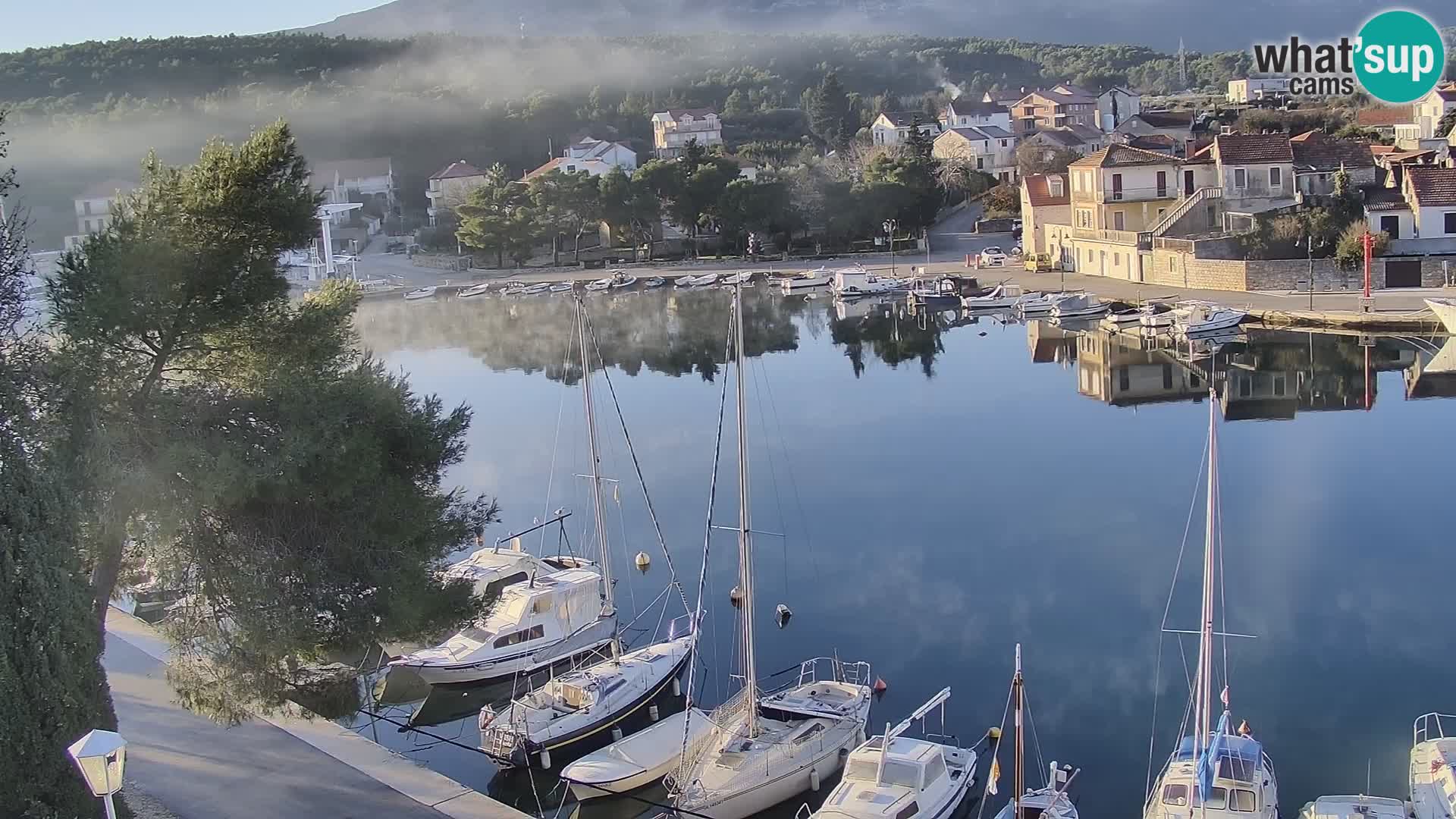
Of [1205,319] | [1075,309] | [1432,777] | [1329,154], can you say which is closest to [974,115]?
[1329,154]

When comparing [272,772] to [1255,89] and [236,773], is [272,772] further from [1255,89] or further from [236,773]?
[1255,89]

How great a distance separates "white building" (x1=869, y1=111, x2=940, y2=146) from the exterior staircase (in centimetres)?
3912

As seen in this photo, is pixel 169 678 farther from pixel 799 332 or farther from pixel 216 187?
pixel 799 332

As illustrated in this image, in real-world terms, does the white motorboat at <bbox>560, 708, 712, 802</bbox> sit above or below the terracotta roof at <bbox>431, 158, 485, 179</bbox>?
below

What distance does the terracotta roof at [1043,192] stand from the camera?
161 ft

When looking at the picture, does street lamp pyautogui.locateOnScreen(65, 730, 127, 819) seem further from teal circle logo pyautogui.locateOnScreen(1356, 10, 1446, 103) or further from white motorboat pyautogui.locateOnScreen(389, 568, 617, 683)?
teal circle logo pyautogui.locateOnScreen(1356, 10, 1446, 103)

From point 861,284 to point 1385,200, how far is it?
54.0 ft

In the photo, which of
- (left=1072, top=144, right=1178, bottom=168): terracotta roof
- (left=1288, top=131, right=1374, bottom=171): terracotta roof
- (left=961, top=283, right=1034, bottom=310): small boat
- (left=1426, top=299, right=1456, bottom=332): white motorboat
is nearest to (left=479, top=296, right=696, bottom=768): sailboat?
(left=1426, top=299, right=1456, bottom=332): white motorboat

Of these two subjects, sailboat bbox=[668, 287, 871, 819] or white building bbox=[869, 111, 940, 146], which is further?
white building bbox=[869, 111, 940, 146]

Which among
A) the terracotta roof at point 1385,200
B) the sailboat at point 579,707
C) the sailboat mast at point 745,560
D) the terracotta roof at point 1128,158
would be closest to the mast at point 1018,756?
the sailboat mast at point 745,560

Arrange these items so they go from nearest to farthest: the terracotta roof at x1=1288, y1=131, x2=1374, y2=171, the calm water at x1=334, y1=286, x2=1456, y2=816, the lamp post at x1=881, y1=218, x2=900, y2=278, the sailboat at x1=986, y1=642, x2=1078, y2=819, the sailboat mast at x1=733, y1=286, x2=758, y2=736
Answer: the sailboat at x1=986, y1=642, x2=1078, y2=819, the sailboat mast at x1=733, y1=286, x2=758, y2=736, the calm water at x1=334, y1=286, x2=1456, y2=816, the terracotta roof at x1=1288, y1=131, x2=1374, y2=171, the lamp post at x1=881, y1=218, x2=900, y2=278

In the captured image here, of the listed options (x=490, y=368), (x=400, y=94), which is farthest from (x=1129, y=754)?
(x=400, y=94)

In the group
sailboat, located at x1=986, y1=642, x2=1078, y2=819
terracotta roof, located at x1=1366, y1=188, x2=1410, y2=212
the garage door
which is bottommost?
sailboat, located at x1=986, y1=642, x2=1078, y2=819

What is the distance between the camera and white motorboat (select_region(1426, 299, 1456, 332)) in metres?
31.7
